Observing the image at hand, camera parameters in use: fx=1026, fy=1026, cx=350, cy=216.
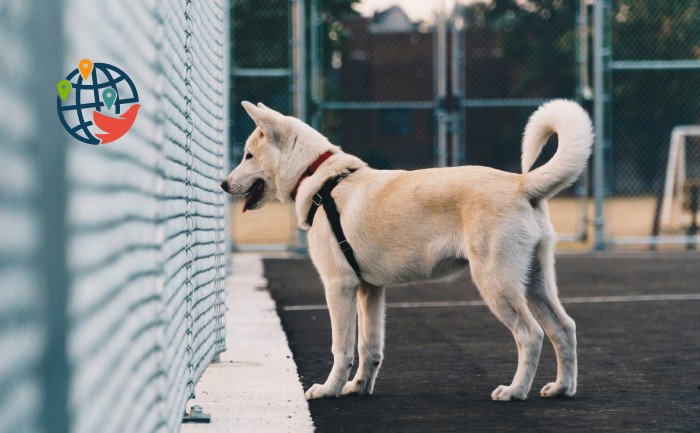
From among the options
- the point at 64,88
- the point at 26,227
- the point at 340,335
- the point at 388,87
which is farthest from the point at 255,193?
the point at 388,87

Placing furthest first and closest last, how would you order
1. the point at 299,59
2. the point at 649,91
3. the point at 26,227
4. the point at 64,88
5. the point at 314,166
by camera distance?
1. the point at 649,91
2. the point at 299,59
3. the point at 314,166
4. the point at 64,88
5. the point at 26,227

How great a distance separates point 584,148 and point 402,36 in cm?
2845

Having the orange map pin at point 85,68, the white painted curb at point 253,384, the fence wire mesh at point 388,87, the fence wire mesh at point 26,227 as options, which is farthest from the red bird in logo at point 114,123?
the fence wire mesh at point 388,87

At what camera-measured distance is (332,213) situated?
5.16m

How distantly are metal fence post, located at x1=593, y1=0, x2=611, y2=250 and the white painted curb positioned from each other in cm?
755

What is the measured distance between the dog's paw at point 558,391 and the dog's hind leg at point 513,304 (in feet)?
0.51

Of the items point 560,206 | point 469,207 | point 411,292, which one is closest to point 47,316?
point 469,207

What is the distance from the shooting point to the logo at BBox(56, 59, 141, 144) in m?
2.33

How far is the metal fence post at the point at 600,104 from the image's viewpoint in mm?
14367

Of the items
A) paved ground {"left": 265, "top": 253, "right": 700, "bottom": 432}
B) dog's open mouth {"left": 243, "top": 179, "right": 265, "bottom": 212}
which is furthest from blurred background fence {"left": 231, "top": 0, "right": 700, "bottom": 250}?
dog's open mouth {"left": 243, "top": 179, "right": 265, "bottom": 212}

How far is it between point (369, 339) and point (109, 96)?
278cm

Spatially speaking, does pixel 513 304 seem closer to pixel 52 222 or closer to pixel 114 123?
pixel 114 123

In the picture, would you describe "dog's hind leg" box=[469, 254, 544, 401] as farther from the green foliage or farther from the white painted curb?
the green foliage

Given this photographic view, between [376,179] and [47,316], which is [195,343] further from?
[47,316]
